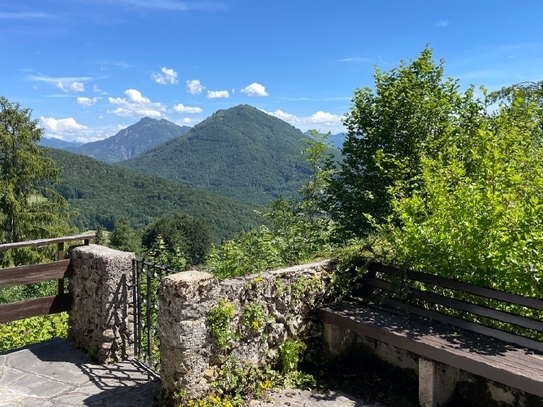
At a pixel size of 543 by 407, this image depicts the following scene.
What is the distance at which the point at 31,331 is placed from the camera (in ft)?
22.3

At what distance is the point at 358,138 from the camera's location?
9680 millimetres

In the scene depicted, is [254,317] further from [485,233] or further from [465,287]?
[485,233]

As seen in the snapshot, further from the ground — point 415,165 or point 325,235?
point 415,165

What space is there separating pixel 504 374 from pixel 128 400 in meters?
3.45

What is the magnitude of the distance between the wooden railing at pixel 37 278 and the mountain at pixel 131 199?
283 ft

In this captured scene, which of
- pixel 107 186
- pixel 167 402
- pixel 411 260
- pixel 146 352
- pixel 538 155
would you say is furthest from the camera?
pixel 107 186

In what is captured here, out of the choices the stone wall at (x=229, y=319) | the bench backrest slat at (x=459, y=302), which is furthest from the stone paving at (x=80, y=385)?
the bench backrest slat at (x=459, y=302)

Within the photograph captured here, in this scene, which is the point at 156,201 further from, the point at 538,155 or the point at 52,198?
the point at 538,155

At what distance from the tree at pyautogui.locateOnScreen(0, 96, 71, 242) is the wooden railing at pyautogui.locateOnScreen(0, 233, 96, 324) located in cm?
1912

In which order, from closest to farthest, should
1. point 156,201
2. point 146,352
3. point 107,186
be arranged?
point 146,352, point 156,201, point 107,186

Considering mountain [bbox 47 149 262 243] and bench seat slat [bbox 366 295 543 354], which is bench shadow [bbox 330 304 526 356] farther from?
mountain [bbox 47 149 262 243]

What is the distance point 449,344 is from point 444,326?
52cm

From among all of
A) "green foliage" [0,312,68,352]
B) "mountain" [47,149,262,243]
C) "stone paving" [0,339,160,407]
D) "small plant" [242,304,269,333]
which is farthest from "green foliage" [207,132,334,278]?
"mountain" [47,149,262,243]

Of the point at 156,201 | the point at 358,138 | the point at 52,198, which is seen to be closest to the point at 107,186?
the point at 156,201
